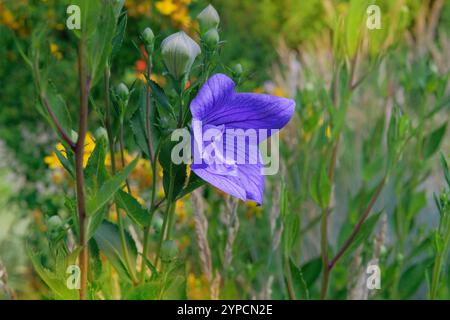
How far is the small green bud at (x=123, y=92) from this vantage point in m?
0.65

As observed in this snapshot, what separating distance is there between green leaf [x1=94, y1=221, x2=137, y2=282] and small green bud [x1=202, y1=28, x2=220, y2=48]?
0.77ft

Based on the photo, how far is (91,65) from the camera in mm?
541

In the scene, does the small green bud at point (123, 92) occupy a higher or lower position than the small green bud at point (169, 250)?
higher

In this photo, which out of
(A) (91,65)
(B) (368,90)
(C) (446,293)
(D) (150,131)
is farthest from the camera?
(B) (368,90)

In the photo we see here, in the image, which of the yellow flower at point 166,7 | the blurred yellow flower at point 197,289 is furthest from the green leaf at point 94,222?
the yellow flower at point 166,7

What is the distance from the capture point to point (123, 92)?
65 cm

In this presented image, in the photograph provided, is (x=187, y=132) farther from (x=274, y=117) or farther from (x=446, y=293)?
(x=446, y=293)

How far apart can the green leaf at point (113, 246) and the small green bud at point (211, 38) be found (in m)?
0.23

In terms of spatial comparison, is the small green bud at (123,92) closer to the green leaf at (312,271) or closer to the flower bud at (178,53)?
the flower bud at (178,53)

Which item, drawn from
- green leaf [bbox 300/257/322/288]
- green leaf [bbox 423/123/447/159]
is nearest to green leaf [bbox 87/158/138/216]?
green leaf [bbox 300/257/322/288]

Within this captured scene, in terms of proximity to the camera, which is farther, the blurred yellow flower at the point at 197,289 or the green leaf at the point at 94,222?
the blurred yellow flower at the point at 197,289

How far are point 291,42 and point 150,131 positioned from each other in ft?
12.8

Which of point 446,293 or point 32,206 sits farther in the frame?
point 32,206

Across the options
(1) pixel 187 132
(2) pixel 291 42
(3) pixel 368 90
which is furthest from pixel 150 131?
(2) pixel 291 42
